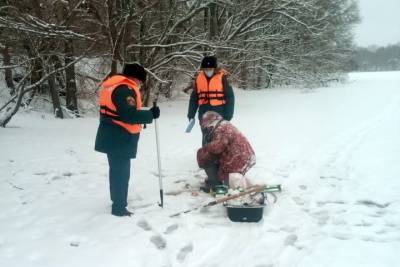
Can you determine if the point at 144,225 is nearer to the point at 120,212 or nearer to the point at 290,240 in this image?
the point at 120,212

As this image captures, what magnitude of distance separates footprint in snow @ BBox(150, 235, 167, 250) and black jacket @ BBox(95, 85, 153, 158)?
1.01 meters

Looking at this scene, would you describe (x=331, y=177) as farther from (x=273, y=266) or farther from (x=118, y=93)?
(x=118, y=93)

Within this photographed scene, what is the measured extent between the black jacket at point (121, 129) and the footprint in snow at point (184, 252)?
130 centimetres

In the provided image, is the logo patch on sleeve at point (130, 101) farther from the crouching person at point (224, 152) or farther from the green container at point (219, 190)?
the green container at point (219, 190)

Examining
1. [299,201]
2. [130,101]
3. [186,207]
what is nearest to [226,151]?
[186,207]

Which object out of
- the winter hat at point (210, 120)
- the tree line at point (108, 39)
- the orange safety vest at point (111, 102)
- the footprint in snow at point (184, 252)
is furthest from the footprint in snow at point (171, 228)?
the tree line at point (108, 39)

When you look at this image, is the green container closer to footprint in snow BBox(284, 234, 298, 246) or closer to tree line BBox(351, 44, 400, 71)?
footprint in snow BBox(284, 234, 298, 246)

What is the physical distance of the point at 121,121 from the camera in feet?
16.6

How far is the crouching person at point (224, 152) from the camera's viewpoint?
19.9 feet

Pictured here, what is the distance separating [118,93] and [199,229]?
1.74 m

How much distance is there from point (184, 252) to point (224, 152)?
1994mm

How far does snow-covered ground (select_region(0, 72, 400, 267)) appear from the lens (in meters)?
4.36

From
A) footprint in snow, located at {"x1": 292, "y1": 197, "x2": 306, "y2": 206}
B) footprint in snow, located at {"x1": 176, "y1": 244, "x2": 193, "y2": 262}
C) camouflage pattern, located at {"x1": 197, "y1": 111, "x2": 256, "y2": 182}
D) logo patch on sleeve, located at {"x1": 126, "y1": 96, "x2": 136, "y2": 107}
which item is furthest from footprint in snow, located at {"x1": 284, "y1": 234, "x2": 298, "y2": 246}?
logo patch on sleeve, located at {"x1": 126, "y1": 96, "x2": 136, "y2": 107}

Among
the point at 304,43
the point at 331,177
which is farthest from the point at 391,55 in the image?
the point at 331,177
